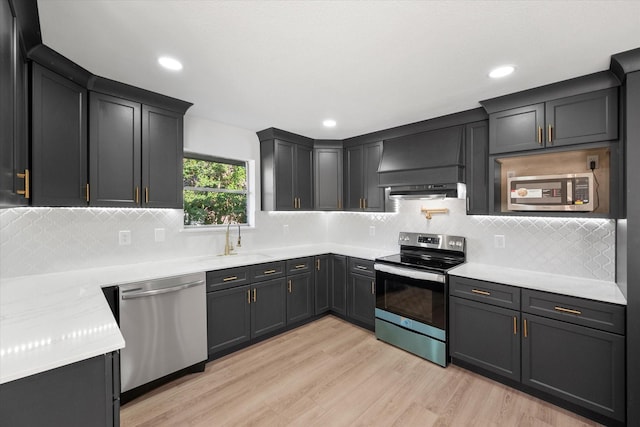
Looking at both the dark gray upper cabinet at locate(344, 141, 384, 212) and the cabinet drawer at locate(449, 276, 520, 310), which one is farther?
the dark gray upper cabinet at locate(344, 141, 384, 212)

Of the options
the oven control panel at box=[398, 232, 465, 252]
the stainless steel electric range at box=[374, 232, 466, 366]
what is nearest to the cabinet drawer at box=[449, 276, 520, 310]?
the stainless steel electric range at box=[374, 232, 466, 366]

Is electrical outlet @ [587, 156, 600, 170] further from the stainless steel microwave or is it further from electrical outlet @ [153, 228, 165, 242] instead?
electrical outlet @ [153, 228, 165, 242]

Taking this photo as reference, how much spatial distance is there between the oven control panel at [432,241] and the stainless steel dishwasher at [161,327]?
244 cm

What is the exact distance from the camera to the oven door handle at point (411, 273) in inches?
110

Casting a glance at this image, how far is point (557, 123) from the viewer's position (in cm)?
240

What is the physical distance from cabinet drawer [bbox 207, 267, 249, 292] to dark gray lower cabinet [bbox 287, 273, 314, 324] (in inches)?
25.2

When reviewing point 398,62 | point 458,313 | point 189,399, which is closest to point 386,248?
point 458,313

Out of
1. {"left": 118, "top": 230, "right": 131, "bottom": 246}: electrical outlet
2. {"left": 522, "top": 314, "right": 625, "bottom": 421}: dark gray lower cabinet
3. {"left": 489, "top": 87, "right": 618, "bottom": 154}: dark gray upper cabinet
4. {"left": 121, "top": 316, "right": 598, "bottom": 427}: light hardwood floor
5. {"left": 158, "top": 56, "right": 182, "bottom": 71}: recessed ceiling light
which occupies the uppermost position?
{"left": 158, "top": 56, "right": 182, "bottom": 71}: recessed ceiling light

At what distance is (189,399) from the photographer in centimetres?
230

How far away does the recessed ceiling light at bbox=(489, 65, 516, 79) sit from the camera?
6.88 ft

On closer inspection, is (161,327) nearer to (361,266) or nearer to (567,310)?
(361,266)

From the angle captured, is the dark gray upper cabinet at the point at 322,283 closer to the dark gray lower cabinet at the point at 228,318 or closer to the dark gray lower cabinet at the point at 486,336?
the dark gray lower cabinet at the point at 228,318

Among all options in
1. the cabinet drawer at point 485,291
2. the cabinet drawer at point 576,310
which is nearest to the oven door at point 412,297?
the cabinet drawer at point 485,291

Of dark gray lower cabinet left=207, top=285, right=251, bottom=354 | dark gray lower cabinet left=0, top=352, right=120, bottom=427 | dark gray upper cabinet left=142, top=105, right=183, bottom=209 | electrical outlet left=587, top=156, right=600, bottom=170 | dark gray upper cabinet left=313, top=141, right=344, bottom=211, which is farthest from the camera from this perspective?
dark gray upper cabinet left=313, top=141, right=344, bottom=211
